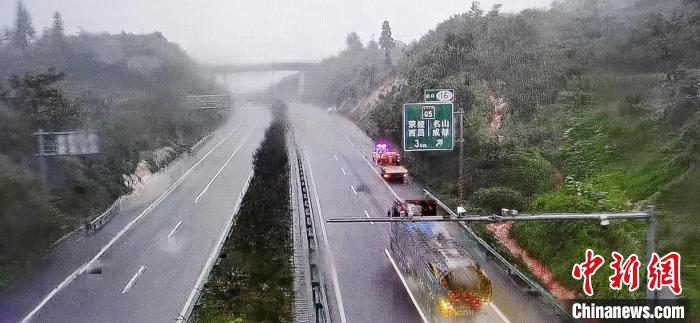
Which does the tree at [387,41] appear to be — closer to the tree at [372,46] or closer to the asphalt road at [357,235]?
the tree at [372,46]

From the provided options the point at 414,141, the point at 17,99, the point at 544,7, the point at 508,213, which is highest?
the point at 544,7

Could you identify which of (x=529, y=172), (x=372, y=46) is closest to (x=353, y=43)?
(x=372, y=46)

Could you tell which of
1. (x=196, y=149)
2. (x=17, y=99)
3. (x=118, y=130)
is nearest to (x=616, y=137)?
(x=196, y=149)

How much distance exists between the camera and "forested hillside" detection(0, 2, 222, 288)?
1202 centimetres

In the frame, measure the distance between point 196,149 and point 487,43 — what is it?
9.09 m

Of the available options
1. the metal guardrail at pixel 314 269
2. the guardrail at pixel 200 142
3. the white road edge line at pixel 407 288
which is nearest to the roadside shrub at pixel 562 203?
the white road edge line at pixel 407 288

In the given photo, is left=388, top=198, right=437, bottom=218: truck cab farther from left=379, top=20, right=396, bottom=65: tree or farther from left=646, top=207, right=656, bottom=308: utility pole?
left=646, top=207, right=656, bottom=308: utility pole

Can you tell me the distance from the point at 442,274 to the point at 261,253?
14.0ft

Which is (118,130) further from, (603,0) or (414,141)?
(603,0)

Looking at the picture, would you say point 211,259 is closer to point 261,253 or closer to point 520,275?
point 261,253

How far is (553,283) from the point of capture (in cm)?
1063

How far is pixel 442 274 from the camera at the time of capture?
9648mm

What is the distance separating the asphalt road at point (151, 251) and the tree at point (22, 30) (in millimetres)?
4247

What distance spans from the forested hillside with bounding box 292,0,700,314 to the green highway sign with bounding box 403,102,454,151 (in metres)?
1.00
